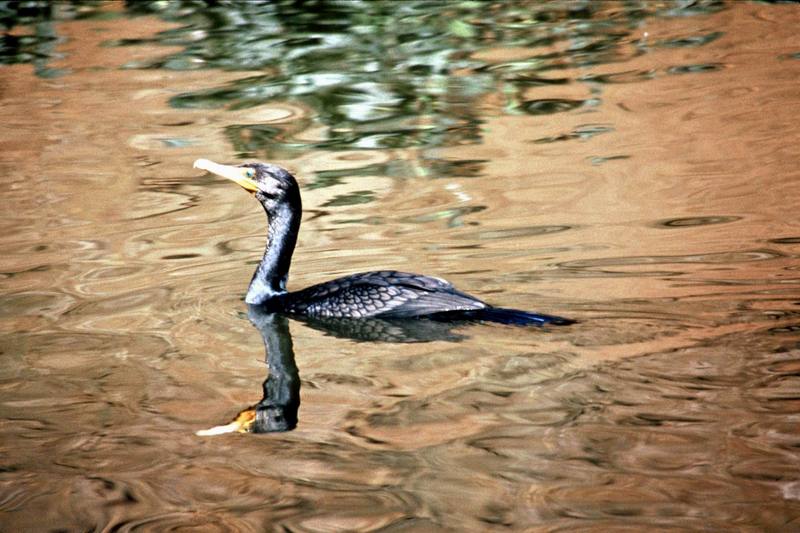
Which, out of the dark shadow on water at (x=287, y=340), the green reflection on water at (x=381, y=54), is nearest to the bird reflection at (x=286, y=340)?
the dark shadow on water at (x=287, y=340)

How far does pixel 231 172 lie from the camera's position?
764cm

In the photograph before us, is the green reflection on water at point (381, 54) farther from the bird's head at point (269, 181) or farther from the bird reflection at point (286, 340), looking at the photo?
the bird reflection at point (286, 340)

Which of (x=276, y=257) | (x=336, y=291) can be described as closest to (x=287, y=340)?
(x=336, y=291)

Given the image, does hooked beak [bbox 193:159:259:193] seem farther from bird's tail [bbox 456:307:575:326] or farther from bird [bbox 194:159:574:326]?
bird's tail [bbox 456:307:575:326]

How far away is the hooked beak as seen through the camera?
755 centimetres

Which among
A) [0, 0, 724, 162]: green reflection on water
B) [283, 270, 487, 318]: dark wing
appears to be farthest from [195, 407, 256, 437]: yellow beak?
[0, 0, 724, 162]: green reflection on water

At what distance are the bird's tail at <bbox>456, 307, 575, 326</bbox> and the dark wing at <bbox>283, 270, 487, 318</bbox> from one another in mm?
41

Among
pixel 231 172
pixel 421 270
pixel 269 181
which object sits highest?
pixel 231 172

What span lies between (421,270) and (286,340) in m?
1.28

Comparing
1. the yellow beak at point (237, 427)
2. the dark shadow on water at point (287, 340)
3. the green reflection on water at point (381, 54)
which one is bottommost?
the green reflection on water at point (381, 54)

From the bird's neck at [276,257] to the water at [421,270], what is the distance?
0.17 m

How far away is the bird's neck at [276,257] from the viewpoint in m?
7.86

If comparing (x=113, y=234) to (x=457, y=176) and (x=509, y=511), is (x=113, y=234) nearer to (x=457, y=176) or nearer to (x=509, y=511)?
(x=457, y=176)

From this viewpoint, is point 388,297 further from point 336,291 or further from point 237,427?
point 237,427
